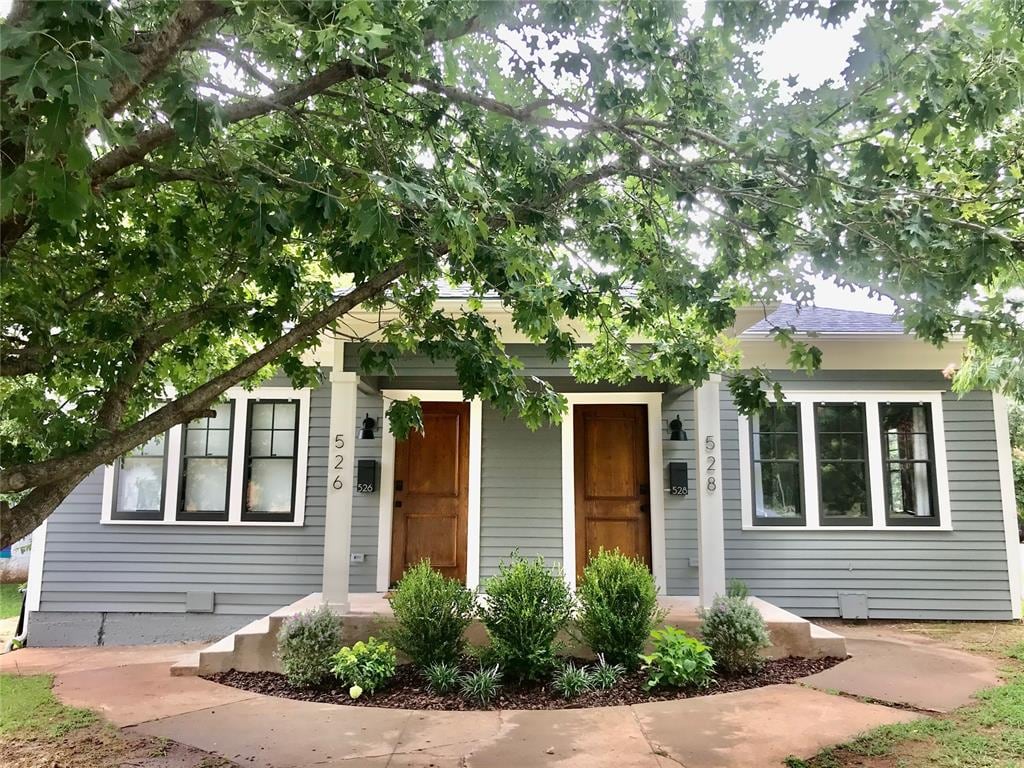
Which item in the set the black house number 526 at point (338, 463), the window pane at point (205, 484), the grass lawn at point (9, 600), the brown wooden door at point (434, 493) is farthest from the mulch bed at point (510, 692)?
the grass lawn at point (9, 600)

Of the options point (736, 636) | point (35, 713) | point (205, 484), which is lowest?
point (35, 713)

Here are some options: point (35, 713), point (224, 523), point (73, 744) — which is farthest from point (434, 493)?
point (73, 744)

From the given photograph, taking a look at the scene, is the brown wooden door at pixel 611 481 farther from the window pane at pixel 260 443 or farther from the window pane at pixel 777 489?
the window pane at pixel 260 443

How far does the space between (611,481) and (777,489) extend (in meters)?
1.84

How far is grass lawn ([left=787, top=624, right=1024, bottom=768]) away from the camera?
3525 mm

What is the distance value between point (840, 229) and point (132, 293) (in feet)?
12.7

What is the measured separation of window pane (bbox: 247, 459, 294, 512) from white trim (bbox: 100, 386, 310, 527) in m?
0.12

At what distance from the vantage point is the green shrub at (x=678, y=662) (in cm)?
491

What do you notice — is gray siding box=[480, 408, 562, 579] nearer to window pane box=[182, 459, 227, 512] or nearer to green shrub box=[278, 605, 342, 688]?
green shrub box=[278, 605, 342, 688]

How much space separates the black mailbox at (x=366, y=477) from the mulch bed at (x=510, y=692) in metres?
2.31

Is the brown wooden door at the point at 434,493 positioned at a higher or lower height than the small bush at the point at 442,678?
higher

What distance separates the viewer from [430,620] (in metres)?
5.12

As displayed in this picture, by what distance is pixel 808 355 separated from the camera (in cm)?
402

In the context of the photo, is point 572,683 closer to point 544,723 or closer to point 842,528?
point 544,723
